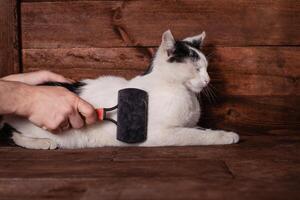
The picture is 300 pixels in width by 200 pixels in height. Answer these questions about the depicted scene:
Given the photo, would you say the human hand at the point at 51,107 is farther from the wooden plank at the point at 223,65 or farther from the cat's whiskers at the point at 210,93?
the cat's whiskers at the point at 210,93

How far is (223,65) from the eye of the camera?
172 centimetres

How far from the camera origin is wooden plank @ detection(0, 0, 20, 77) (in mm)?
1732

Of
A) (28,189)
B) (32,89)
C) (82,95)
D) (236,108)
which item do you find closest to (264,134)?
(236,108)

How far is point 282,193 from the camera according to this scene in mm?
885

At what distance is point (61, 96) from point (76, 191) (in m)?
0.51

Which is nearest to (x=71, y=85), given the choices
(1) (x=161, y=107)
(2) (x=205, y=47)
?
(1) (x=161, y=107)

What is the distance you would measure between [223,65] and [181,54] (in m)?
0.27

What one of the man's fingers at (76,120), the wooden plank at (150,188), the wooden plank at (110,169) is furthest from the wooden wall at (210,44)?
the wooden plank at (150,188)

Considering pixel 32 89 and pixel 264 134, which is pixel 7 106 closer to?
pixel 32 89

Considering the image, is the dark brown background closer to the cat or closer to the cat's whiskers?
the cat's whiskers

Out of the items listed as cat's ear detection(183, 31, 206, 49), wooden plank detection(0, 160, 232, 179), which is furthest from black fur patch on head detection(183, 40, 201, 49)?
wooden plank detection(0, 160, 232, 179)

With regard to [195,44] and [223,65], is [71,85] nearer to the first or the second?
[195,44]

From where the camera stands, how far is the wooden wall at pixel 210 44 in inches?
66.5

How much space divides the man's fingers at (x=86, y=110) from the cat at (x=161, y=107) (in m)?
0.10
